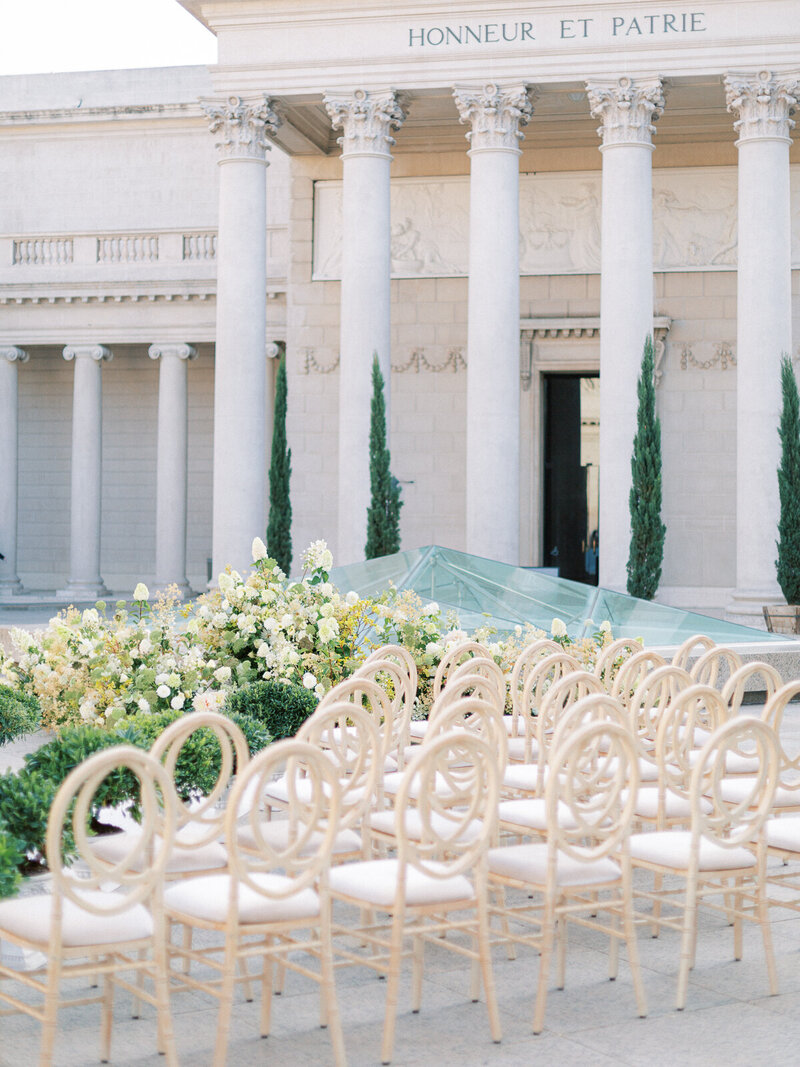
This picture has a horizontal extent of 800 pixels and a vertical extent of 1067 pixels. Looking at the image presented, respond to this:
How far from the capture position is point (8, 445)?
113 ft

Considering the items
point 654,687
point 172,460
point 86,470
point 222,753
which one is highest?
point 172,460

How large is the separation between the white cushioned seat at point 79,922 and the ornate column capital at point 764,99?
2296 cm

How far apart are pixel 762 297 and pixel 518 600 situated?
1224 cm

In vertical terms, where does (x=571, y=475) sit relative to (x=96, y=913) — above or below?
above

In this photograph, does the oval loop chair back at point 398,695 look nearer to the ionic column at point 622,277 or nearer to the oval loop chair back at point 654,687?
the oval loop chair back at point 654,687

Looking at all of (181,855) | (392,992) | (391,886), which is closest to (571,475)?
(181,855)

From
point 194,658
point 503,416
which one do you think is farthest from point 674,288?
point 194,658

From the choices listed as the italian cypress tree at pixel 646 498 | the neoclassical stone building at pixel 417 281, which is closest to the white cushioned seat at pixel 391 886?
the italian cypress tree at pixel 646 498

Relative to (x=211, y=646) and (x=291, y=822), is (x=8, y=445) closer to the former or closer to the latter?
(x=211, y=646)

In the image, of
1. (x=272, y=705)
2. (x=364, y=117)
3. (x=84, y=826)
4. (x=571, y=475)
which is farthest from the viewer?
(x=571, y=475)

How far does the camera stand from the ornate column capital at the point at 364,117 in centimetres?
2612

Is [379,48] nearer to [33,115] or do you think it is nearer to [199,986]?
[33,115]

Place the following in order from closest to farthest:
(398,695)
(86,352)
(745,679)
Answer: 1. (745,679)
2. (398,695)
3. (86,352)

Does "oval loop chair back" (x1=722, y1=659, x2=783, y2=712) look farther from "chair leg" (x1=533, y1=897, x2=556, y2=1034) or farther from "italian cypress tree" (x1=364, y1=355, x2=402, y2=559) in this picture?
"italian cypress tree" (x1=364, y1=355, x2=402, y2=559)
